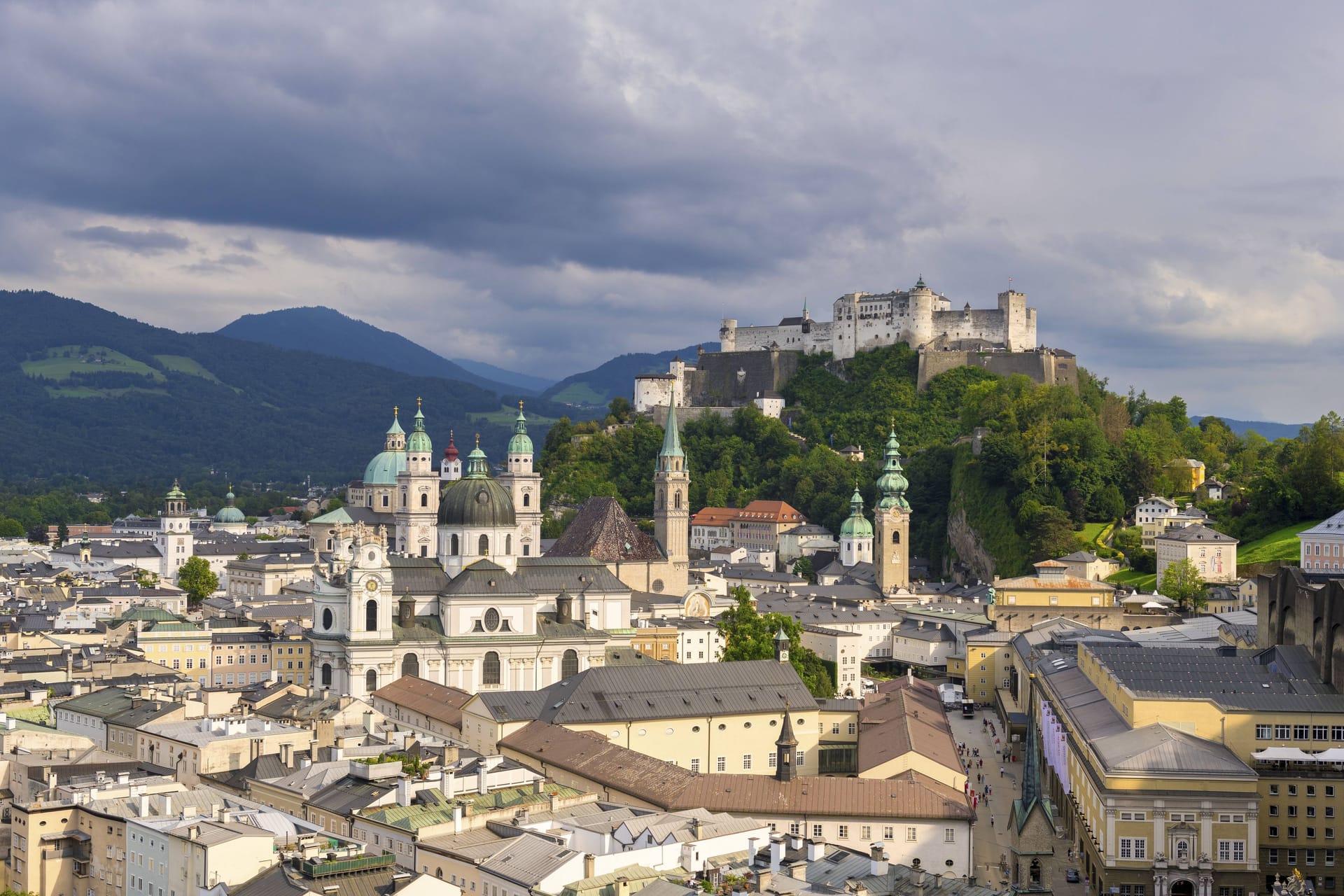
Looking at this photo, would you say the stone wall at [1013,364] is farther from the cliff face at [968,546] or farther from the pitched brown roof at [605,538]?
the pitched brown roof at [605,538]

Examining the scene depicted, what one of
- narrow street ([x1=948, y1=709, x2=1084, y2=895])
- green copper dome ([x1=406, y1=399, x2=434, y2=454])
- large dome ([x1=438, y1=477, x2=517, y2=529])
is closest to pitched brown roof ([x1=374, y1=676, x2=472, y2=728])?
large dome ([x1=438, y1=477, x2=517, y2=529])

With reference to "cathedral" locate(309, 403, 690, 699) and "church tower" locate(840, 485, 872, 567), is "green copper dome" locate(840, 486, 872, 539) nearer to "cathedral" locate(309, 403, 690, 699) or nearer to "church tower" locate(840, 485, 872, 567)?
"church tower" locate(840, 485, 872, 567)

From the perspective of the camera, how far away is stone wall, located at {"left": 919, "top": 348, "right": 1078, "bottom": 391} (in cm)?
13262

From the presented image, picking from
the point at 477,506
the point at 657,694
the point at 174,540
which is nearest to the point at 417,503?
the point at 174,540

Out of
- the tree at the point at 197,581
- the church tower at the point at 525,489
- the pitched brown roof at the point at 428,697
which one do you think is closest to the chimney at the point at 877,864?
the pitched brown roof at the point at 428,697

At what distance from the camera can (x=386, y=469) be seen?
137 meters

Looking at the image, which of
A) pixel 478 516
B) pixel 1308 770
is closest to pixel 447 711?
pixel 478 516

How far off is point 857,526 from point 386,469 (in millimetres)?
40772

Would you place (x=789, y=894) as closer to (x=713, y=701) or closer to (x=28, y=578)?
(x=713, y=701)

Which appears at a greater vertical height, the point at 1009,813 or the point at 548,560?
the point at 548,560

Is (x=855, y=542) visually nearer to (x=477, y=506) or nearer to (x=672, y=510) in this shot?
(x=672, y=510)

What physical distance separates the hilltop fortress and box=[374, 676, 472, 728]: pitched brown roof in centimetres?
7689

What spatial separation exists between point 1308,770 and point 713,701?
19887 mm

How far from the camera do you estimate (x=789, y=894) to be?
32.4 metres
